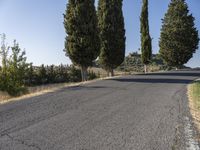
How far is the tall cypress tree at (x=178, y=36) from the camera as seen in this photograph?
50.4 meters

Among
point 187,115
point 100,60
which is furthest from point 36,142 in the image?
point 100,60

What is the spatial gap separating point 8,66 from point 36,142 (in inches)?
818

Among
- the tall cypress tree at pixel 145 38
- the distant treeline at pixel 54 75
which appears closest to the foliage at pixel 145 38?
the tall cypress tree at pixel 145 38

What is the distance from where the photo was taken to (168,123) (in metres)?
9.52

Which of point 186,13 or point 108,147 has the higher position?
point 186,13

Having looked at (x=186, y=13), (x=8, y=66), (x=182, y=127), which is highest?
(x=186, y=13)

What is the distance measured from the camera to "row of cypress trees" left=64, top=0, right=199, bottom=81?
2712cm

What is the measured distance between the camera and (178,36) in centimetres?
5078

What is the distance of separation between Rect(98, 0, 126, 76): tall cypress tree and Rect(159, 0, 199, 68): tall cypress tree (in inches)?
702

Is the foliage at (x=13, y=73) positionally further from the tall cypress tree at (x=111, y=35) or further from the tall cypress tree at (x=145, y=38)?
the tall cypress tree at (x=145, y=38)

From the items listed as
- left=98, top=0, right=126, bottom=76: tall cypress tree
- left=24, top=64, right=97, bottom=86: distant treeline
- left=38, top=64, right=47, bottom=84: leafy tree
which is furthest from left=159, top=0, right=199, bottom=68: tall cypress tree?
left=38, top=64, right=47, bottom=84: leafy tree

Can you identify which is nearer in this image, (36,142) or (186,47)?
(36,142)

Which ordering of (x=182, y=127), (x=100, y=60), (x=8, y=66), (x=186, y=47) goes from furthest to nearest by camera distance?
(x=186, y=47)
(x=100, y=60)
(x=8, y=66)
(x=182, y=127)

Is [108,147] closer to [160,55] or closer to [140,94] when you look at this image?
[140,94]
